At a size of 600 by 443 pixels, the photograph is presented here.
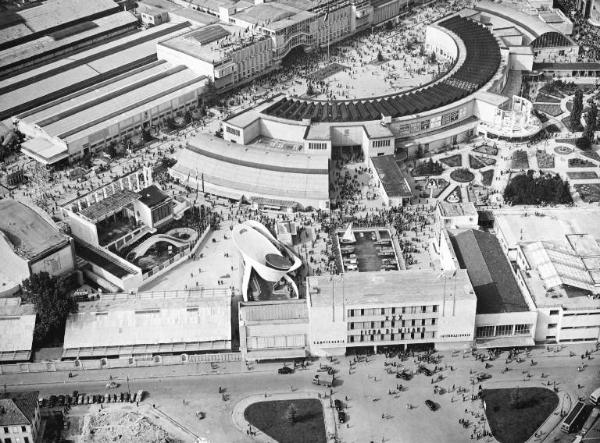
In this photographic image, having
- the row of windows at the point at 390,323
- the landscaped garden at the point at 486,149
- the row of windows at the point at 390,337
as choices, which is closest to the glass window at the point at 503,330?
the row of windows at the point at 390,337

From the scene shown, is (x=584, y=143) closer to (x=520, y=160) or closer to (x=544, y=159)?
(x=544, y=159)

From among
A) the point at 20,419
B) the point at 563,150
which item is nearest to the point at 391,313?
the point at 20,419

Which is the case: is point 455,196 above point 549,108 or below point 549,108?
below

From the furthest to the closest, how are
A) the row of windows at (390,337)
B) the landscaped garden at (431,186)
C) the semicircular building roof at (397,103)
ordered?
the semicircular building roof at (397,103)
the landscaped garden at (431,186)
the row of windows at (390,337)

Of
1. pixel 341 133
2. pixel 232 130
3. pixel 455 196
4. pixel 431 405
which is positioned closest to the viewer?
pixel 431 405

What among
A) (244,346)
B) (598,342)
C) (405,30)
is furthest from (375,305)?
(405,30)

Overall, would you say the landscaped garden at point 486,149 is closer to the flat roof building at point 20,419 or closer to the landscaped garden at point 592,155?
the landscaped garden at point 592,155
